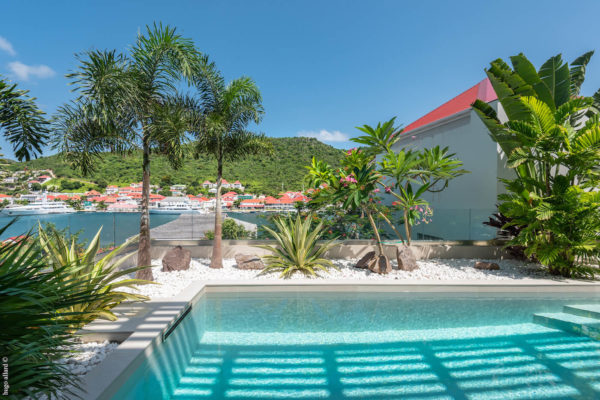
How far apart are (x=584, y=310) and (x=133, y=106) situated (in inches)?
322

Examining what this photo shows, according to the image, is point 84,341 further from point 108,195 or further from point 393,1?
point 108,195

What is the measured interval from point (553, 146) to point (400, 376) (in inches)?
219

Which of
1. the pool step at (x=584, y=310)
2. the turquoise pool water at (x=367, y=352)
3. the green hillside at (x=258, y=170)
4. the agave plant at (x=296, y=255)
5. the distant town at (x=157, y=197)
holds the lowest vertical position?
the turquoise pool water at (x=367, y=352)

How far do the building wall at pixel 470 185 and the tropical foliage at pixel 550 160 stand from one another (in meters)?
1.46

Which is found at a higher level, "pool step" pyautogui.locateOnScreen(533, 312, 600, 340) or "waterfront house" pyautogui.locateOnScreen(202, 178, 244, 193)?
"waterfront house" pyautogui.locateOnScreen(202, 178, 244, 193)

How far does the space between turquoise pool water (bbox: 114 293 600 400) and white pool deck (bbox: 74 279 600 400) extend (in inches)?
6.5

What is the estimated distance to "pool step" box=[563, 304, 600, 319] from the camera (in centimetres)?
436

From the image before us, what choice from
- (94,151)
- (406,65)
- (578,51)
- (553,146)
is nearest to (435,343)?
(553,146)

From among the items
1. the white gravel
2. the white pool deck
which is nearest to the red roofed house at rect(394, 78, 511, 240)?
the white gravel

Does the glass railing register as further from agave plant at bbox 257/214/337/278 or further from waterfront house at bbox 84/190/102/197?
waterfront house at bbox 84/190/102/197

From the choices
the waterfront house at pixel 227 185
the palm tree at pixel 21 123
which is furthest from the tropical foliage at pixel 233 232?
the waterfront house at pixel 227 185

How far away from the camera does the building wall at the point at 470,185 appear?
783 centimetres

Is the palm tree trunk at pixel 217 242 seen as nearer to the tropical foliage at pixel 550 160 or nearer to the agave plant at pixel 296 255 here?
the agave plant at pixel 296 255

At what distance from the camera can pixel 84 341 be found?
3002 mm
